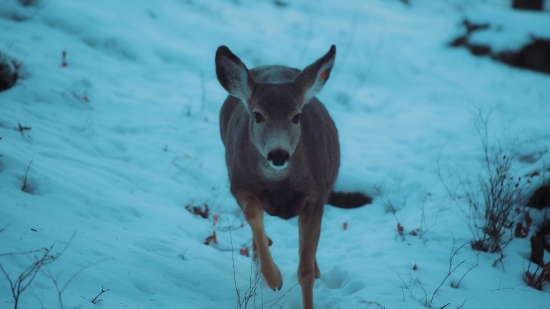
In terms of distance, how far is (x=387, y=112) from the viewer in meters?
10.9

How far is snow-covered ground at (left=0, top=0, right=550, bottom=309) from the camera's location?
412 cm

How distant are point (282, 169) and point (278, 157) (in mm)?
501

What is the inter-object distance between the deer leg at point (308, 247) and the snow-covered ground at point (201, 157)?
26 cm

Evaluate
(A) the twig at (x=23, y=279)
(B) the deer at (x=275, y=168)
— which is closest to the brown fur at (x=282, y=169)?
(B) the deer at (x=275, y=168)

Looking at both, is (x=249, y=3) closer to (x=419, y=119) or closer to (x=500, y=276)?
(x=419, y=119)

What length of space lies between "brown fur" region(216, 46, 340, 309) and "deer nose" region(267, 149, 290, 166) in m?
0.13

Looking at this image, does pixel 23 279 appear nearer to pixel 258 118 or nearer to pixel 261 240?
pixel 261 240

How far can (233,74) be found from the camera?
4.43 m

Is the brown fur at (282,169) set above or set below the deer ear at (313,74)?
below

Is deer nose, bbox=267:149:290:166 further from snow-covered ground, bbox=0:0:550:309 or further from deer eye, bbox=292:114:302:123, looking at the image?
snow-covered ground, bbox=0:0:550:309

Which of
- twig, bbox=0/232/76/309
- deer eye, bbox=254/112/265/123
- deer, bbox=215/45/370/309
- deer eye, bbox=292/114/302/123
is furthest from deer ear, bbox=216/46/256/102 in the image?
twig, bbox=0/232/76/309

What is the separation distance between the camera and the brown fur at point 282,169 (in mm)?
4180

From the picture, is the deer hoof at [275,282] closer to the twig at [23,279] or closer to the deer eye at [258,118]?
the deer eye at [258,118]

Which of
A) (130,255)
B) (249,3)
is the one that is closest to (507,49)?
(249,3)
